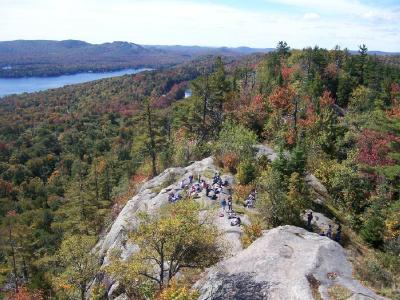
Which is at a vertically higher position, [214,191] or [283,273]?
[283,273]

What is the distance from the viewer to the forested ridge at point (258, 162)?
111ft

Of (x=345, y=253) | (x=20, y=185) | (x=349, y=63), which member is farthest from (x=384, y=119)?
(x=20, y=185)

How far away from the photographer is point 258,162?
145ft

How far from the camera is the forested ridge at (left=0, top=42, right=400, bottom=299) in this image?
34.0m

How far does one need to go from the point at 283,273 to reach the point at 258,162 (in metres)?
23.7

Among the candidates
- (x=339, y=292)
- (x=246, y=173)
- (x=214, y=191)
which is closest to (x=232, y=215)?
(x=214, y=191)

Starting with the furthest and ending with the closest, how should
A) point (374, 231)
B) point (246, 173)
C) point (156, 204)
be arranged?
point (156, 204) < point (246, 173) < point (374, 231)

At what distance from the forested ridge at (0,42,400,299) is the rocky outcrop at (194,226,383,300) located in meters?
2.20

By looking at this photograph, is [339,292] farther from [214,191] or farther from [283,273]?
[214,191]

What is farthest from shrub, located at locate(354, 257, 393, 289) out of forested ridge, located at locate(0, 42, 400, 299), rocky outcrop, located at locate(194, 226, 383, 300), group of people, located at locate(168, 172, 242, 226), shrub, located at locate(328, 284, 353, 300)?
group of people, located at locate(168, 172, 242, 226)

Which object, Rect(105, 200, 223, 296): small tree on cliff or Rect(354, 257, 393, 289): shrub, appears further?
Rect(354, 257, 393, 289): shrub

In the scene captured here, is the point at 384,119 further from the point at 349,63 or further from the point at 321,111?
the point at 349,63

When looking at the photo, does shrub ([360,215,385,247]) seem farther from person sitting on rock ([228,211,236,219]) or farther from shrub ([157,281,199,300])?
shrub ([157,281,199,300])

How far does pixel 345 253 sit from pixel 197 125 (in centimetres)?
4602
